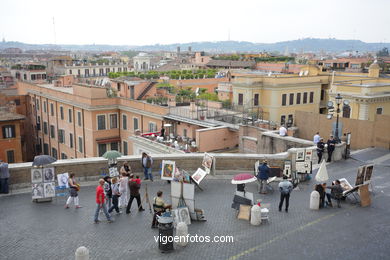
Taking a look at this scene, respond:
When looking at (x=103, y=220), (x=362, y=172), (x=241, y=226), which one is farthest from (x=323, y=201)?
(x=103, y=220)

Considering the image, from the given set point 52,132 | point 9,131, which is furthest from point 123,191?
point 52,132

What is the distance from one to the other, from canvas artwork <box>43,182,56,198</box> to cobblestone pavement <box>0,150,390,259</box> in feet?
1.10

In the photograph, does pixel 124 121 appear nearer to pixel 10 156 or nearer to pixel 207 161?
pixel 10 156

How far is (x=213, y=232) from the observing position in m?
12.4

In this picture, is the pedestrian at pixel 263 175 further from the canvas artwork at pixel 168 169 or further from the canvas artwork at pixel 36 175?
the canvas artwork at pixel 36 175

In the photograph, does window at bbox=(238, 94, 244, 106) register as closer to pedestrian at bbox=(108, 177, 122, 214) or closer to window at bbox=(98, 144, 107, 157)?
window at bbox=(98, 144, 107, 157)

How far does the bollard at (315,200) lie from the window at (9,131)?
37447mm

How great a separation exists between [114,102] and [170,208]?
33523mm

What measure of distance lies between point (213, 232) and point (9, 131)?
121 ft

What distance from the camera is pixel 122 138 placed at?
148 ft

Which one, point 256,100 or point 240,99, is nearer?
point 256,100

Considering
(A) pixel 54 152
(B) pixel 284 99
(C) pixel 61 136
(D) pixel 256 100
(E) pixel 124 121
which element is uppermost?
(B) pixel 284 99

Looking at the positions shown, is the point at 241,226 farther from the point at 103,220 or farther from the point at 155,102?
the point at 155,102

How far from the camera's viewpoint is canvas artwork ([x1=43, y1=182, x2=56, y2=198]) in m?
14.9
